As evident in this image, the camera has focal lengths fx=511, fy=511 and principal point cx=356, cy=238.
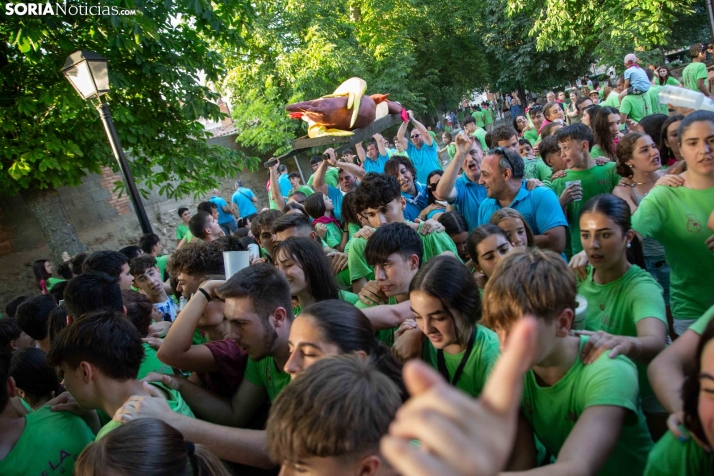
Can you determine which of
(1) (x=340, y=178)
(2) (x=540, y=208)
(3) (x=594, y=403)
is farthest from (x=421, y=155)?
(3) (x=594, y=403)

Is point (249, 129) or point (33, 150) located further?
point (249, 129)

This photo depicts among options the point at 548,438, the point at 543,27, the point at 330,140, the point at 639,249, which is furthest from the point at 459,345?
the point at 543,27

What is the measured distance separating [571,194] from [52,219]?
7736 mm

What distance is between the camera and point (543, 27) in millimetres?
19547

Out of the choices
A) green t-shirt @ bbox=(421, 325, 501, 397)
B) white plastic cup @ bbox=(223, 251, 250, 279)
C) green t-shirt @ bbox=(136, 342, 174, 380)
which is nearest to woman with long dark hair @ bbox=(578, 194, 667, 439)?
green t-shirt @ bbox=(421, 325, 501, 397)

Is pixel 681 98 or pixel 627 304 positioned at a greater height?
pixel 681 98

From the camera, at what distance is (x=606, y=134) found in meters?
5.15

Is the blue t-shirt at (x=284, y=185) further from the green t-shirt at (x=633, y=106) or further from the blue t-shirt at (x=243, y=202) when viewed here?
the green t-shirt at (x=633, y=106)

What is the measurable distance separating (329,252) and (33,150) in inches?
186

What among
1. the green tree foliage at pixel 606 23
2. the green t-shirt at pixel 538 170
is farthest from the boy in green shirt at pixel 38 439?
the green tree foliage at pixel 606 23

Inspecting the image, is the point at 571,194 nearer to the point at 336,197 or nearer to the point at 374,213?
the point at 374,213

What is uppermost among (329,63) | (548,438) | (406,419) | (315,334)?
(329,63)

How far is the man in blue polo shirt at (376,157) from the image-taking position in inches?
324

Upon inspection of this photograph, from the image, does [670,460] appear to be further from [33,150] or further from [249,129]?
[249,129]
